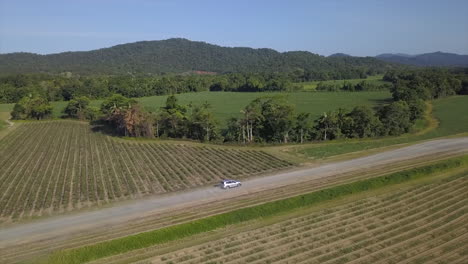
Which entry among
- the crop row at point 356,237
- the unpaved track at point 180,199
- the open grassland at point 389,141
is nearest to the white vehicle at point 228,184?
the unpaved track at point 180,199

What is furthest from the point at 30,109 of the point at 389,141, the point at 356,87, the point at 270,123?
the point at 356,87

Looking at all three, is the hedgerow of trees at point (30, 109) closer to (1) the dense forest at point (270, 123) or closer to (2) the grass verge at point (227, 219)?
(1) the dense forest at point (270, 123)

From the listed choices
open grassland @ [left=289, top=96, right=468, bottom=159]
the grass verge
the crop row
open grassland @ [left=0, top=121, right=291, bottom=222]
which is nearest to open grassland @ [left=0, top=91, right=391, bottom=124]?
open grassland @ [left=289, top=96, right=468, bottom=159]

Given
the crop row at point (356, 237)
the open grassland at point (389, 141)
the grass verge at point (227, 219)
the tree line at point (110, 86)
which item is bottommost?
the crop row at point (356, 237)

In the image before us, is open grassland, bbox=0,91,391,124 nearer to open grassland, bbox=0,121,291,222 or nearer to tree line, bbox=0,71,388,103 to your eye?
tree line, bbox=0,71,388,103

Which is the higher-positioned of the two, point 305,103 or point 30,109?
point 30,109

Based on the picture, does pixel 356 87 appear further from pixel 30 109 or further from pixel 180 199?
pixel 180 199
